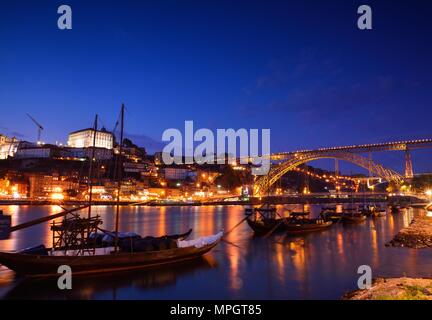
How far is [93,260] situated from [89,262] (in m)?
0.16

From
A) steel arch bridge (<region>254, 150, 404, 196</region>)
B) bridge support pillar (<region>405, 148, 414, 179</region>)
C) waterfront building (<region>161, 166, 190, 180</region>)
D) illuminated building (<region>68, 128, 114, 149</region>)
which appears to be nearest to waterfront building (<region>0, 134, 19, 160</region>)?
illuminated building (<region>68, 128, 114, 149</region>)

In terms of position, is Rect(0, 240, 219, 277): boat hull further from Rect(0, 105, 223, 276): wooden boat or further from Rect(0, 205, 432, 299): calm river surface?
Rect(0, 205, 432, 299): calm river surface

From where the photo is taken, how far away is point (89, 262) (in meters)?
13.2

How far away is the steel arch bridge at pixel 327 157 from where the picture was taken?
5950cm

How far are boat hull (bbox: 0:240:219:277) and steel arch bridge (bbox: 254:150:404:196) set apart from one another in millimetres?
46763

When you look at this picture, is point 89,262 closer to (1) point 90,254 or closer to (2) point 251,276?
(1) point 90,254

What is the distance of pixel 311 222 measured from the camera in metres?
31.9

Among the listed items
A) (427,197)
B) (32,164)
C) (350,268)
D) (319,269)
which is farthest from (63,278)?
(32,164)

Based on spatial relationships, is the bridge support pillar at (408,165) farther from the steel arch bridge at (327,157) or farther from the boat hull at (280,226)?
the boat hull at (280,226)

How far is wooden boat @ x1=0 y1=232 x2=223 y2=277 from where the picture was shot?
1241 cm

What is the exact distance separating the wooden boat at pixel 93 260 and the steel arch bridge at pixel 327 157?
46.5 m

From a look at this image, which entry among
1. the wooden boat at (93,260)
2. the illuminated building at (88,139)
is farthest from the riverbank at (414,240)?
the illuminated building at (88,139)
